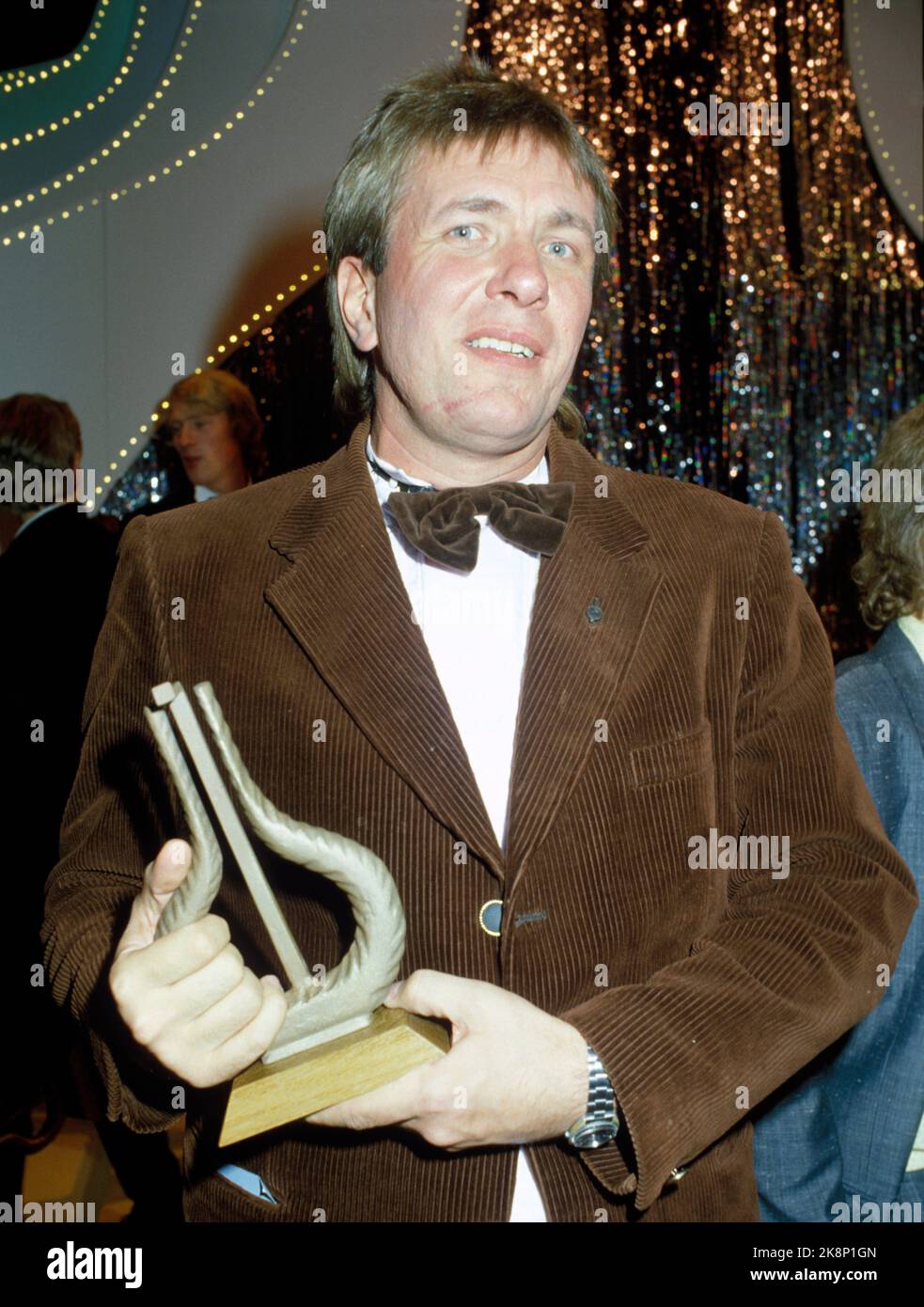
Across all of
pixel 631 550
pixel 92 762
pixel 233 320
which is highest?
pixel 233 320

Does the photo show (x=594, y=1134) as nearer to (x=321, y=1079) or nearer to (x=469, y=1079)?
(x=469, y=1079)

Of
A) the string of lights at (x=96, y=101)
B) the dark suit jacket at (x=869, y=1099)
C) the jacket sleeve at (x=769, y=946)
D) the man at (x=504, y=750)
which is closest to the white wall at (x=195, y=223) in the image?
the string of lights at (x=96, y=101)

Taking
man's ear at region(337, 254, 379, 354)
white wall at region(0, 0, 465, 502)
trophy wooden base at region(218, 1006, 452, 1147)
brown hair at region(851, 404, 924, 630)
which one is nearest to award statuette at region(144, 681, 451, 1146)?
trophy wooden base at region(218, 1006, 452, 1147)

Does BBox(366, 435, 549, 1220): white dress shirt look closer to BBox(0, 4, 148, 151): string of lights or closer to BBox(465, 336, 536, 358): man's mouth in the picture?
BBox(465, 336, 536, 358): man's mouth

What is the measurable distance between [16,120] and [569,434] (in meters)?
2.47

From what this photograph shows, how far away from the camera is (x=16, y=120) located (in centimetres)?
356

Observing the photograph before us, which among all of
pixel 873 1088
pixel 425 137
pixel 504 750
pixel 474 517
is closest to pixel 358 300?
pixel 425 137

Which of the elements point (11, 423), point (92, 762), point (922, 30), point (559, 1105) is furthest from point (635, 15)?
point (559, 1105)

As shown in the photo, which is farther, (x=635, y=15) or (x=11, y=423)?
(x=635, y=15)

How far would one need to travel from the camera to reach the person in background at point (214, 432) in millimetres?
3287

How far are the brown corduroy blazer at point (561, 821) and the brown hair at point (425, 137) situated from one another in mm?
377

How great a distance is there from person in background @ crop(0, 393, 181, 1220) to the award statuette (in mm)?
1871

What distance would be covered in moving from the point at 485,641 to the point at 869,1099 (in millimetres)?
951
